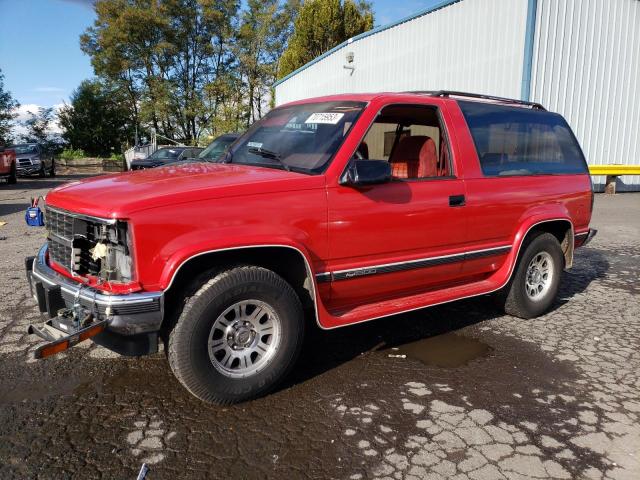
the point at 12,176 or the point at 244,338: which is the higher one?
the point at 12,176

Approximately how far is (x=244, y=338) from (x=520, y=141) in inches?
119

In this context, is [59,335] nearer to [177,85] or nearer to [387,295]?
[387,295]

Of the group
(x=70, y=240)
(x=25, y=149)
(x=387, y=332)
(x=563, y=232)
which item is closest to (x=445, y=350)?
(x=387, y=332)

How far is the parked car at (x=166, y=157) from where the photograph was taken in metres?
15.2

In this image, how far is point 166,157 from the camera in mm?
16469

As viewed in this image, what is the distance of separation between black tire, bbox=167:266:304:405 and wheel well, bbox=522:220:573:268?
2712 millimetres

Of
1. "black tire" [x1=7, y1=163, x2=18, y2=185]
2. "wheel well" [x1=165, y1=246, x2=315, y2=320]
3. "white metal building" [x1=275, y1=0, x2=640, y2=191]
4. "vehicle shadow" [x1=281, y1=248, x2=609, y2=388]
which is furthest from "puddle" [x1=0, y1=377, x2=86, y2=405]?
"black tire" [x1=7, y1=163, x2=18, y2=185]

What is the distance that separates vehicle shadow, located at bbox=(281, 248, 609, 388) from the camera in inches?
145

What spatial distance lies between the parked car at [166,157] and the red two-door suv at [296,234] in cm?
1177

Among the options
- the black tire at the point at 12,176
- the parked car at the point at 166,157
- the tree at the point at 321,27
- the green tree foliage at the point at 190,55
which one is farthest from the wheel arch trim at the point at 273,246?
the green tree foliage at the point at 190,55

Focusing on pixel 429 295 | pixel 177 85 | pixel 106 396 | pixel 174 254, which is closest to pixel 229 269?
pixel 174 254

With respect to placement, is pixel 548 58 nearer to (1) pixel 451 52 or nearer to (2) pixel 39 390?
(1) pixel 451 52

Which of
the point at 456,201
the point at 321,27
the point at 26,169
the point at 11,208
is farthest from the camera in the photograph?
the point at 321,27

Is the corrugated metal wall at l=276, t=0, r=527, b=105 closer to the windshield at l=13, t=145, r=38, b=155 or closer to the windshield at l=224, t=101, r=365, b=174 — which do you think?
the windshield at l=224, t=101, r=365, b=174
